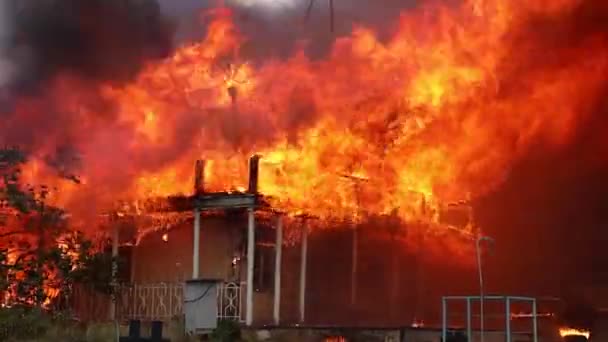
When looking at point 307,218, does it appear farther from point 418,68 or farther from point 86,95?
point 86,95

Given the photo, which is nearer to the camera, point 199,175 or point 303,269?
point 199,175

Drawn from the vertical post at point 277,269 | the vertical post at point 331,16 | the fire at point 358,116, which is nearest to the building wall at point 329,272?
the vertical post at point 277,269

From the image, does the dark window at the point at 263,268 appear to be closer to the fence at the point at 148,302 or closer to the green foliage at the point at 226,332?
the fence at the point at 148,302

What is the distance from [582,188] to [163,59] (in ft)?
39.2

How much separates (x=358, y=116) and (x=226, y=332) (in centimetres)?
607

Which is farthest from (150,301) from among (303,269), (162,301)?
(303,269)

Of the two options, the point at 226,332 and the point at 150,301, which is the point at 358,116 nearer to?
the point at 226,332

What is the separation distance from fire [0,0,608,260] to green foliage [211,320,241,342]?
3.01 m

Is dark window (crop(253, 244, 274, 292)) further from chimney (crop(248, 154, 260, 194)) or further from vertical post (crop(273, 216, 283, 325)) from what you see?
chimney (crop(248, 154, 260, 194))

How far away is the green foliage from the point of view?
62.5 feet

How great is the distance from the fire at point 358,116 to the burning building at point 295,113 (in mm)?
36

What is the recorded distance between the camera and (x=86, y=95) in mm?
22859

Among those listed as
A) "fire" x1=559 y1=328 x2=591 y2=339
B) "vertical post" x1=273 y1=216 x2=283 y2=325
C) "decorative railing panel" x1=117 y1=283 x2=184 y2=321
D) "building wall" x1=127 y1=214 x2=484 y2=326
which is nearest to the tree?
"decorative railing panel" x1=117 y1=283 x2=184 y2=321

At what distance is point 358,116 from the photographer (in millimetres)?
21578
